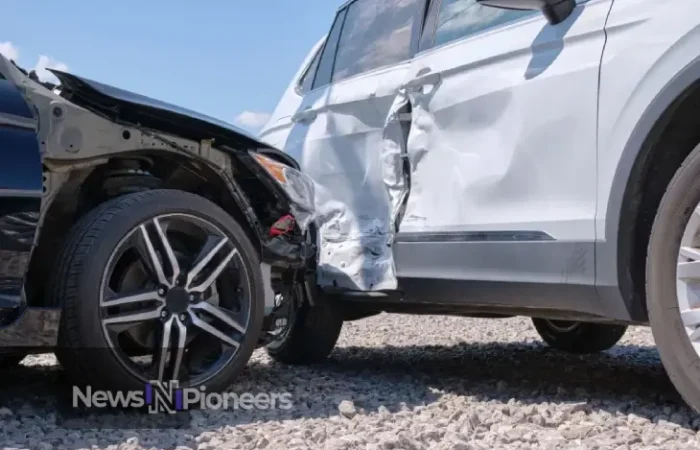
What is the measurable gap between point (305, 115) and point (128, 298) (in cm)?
218

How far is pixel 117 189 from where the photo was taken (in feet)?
11.2

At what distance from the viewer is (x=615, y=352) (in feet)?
18.9

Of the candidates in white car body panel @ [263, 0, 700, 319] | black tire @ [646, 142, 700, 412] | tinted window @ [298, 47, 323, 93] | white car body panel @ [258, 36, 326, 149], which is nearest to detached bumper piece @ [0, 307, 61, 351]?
white car body panel @ [263, 0, 700, 319]

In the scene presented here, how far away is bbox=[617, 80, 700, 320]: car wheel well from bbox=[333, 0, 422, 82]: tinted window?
1.72m

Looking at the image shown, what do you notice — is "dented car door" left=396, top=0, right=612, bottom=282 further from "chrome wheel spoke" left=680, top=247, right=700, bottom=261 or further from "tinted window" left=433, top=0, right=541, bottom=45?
"chrome wheel spoke" left=680, top=247, right=700, bottom=261

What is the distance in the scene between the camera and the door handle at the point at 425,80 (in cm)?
391

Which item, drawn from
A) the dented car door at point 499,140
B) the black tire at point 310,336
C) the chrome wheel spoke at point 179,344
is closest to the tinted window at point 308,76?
the dented car door at point 499,140

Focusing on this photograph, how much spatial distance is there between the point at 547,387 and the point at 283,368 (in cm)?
145

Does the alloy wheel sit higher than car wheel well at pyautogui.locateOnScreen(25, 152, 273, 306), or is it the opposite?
car wheel well at pyautogui.locateOnScreen(25, 152, 273, 306)

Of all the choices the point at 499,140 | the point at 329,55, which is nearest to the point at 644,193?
the point at 499,140

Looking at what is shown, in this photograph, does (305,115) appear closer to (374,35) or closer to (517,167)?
(374,35)

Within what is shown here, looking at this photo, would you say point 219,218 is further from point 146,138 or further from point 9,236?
point 9,236

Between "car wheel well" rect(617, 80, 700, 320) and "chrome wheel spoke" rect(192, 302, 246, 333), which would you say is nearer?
"car wheel well" rect(617, 80, 700, 320)

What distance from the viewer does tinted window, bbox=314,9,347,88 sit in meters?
5.06
